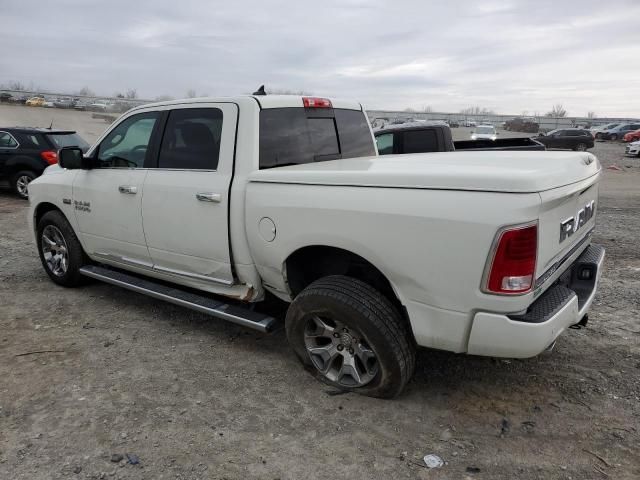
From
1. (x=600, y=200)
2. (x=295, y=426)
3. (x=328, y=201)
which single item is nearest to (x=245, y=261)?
(x=328, y=201)

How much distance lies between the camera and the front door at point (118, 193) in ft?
13.3

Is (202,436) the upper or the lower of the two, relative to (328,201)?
lower

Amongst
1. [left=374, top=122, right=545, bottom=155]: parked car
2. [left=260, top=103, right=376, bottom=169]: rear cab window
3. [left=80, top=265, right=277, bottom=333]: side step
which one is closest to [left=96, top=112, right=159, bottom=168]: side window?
[left=80, top=265, right=277, bottom=333]: side step

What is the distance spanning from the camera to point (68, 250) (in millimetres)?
4898

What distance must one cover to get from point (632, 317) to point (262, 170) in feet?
11.1

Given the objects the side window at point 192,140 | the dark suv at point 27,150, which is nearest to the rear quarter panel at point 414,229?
the side window at point 192,140

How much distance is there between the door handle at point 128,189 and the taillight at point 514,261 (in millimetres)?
2885

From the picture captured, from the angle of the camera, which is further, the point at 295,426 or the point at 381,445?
the point at 295,426

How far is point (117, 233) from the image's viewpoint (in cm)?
430

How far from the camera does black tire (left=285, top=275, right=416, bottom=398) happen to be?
2814mm

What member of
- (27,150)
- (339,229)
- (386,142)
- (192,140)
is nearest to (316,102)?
(192,140)

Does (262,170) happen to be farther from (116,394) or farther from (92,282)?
(92,282)

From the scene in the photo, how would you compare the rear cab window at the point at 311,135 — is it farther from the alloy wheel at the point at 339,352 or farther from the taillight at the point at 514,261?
the taillight at the point at 514,261

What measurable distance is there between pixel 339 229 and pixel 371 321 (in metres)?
0.56
